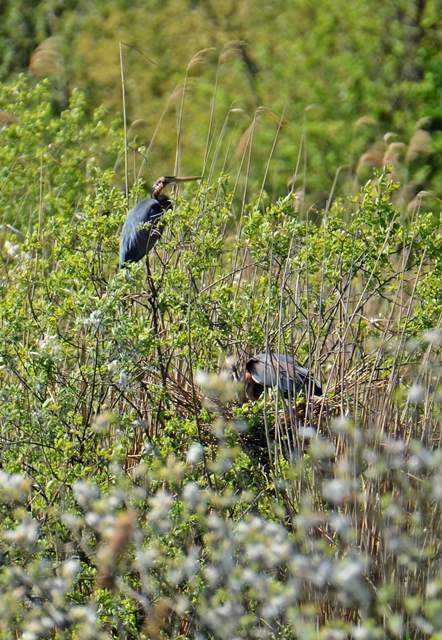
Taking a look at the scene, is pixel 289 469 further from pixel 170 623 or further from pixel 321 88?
→ pixel 321 88

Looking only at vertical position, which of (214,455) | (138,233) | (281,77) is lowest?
(281,77)

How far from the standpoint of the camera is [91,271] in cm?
328

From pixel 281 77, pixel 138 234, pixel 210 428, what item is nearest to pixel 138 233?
pixel 138 234

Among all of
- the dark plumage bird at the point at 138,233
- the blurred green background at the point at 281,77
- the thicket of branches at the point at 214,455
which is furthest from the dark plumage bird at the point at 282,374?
the blurred green background at the point at 281,77

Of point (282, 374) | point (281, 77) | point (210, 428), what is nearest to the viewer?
point (210, 428)

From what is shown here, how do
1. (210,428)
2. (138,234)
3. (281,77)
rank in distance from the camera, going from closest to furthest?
(210,428)
(138,234)
(281,77)

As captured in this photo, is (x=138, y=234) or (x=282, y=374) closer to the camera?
(x=282, y=374)

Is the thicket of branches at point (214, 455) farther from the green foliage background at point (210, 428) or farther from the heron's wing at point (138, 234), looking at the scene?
the heron's wing at point (138, 234)

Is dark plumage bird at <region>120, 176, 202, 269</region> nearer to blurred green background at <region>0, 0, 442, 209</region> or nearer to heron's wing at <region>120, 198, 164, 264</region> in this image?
heron's wing at <region>120, 198, 164, 264</region>

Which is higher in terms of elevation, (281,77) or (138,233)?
(138,233)

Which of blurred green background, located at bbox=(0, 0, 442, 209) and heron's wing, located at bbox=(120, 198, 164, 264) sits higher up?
heron's wing, located at bbox=(120, 198, 164, 264)

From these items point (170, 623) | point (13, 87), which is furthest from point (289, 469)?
point (13, 87)

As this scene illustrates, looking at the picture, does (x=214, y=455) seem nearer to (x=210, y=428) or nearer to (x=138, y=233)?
(x=210, y=428)

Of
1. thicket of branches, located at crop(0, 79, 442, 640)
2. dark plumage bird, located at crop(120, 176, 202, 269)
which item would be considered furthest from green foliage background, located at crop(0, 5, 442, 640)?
dark plumage bird, located at crop(120, 176, 202, 269)
